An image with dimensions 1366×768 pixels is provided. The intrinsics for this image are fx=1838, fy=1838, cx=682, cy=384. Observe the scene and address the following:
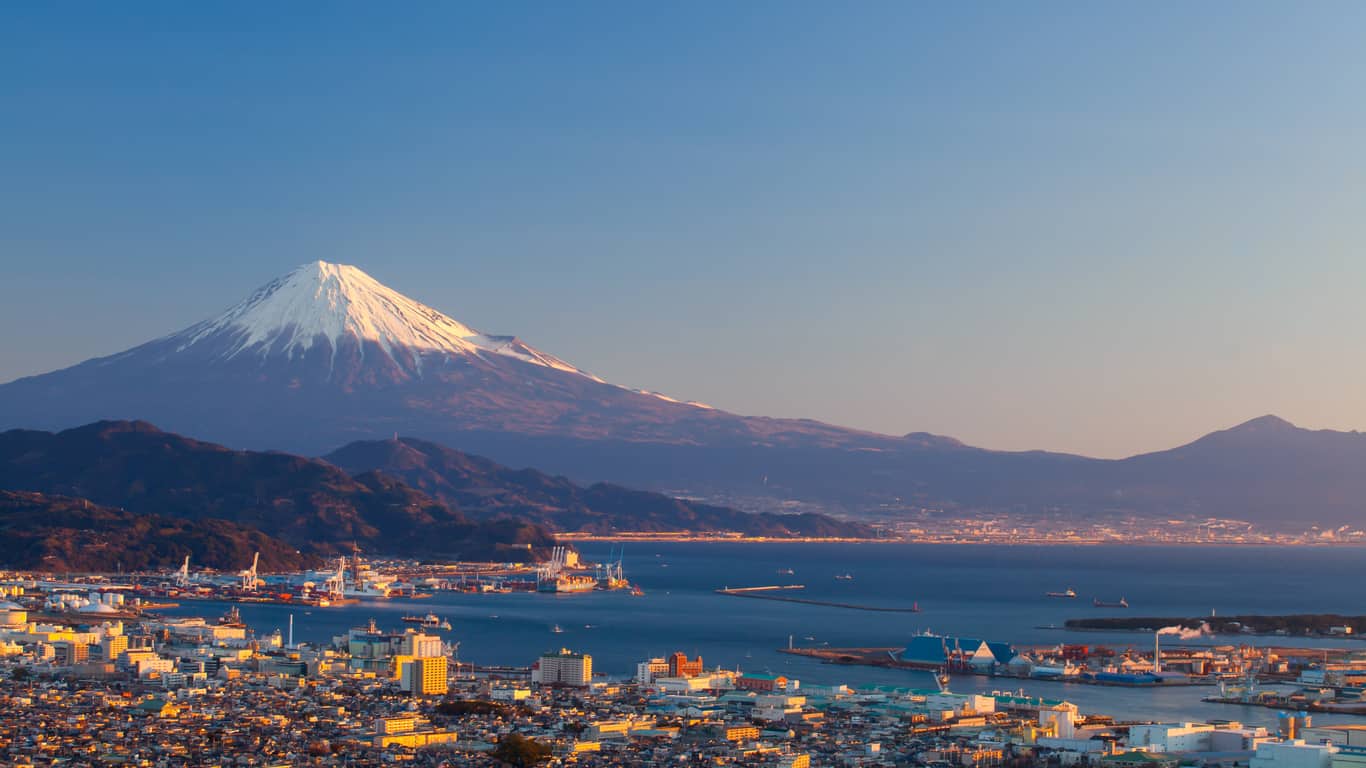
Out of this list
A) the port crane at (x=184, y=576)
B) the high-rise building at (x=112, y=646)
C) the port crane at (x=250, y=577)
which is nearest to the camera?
the high-rise building at (x=112, y=646)

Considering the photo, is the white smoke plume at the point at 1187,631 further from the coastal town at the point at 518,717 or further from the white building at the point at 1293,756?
the white building at the point at 1293,756

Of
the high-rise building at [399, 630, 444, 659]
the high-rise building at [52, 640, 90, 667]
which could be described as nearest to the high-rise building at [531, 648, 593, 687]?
the high-rise building at [399, 630, 444, 659]

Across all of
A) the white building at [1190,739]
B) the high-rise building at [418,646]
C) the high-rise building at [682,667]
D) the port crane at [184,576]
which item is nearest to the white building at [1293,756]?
the white building at [1190,739]

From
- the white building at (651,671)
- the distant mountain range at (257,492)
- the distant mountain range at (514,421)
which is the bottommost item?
the white building at (651,671)

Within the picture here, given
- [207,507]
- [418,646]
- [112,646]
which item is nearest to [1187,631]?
[418,646]

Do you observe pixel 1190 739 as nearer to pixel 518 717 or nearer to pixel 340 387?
pixel 518 717

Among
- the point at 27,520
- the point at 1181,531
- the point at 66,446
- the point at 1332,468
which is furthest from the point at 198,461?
the point at 1332,468

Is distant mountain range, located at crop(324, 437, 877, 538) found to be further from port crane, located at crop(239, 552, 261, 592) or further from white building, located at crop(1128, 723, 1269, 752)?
white building, located at crop(1128, 723, 1269, 752)
